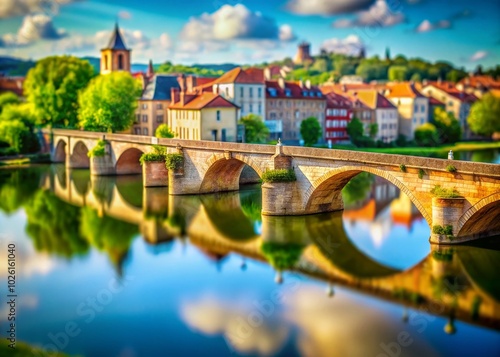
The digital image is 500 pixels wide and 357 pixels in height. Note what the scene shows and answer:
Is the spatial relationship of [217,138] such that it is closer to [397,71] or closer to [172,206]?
[172,206]

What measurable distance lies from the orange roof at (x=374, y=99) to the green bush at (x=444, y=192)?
53565mm

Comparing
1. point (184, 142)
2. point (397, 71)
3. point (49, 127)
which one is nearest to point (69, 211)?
point (184, 142)

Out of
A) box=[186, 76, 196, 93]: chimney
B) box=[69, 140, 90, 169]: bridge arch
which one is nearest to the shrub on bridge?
box=[69, 140, 90, 169]: bridge arch

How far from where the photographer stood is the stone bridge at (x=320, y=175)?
89.9 feet

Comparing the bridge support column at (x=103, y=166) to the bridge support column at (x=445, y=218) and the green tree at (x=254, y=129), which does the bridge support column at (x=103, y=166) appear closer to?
the green tree at (x=254, y=129)

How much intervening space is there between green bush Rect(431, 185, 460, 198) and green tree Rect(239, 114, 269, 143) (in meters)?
34.7

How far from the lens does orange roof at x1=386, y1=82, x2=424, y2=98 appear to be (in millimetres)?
86375

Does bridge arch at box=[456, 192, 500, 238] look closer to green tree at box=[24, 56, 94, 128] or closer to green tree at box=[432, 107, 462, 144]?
green tree at box=[24, 56, 94, 128]

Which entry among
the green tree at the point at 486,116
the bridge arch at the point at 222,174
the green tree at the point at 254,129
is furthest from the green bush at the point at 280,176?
the green tree at the point at 486,116

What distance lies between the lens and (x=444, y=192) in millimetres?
28000

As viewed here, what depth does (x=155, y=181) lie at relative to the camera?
47.2m

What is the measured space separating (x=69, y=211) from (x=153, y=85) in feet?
95.1

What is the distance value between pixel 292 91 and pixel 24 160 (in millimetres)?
27369

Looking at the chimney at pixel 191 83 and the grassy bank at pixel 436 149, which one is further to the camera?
the grassy bank at pixel 436 149
